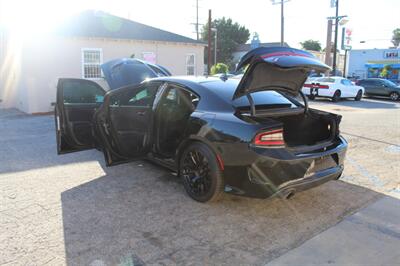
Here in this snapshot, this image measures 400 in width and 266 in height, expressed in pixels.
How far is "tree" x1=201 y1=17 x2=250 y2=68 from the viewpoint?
65.8m

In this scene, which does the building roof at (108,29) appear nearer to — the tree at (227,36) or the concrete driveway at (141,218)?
the concrete driveway at (141,218)

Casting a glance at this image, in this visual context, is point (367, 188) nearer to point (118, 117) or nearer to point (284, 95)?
point (284, 95)

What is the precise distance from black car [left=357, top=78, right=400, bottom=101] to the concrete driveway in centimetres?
1932

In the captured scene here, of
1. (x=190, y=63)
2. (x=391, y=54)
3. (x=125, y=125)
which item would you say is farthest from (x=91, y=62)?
(x=391, y=54)

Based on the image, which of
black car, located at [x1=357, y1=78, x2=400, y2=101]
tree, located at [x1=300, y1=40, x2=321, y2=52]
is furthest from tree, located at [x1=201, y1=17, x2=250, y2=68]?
black car, located at [x1=357, y1=78, x2=400, y2=101]

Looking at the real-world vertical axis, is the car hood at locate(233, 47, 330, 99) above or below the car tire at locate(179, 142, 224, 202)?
above

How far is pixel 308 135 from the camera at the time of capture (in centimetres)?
453

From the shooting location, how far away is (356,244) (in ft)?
11.1

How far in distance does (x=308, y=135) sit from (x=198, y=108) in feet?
4.82

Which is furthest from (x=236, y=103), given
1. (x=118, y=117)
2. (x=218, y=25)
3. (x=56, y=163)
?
(x=218, y=25)

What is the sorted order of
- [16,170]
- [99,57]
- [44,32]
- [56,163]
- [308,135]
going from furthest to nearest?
[99,57] → [44,32] → [56,163] → [16,170] → [308,135]

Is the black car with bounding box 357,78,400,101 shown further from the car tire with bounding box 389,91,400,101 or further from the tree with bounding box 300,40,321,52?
the tree with bounding box 300,40,321,52

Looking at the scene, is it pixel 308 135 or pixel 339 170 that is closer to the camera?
pixel 339 170

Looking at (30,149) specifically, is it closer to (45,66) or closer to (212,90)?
(212,90)
